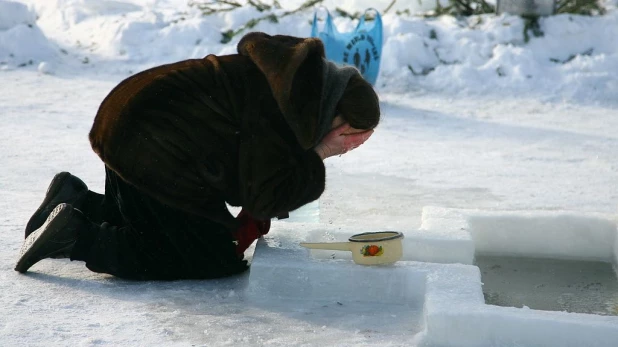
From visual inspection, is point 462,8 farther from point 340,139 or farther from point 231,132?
point 231,132

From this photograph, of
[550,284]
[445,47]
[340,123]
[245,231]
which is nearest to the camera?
[340,123]

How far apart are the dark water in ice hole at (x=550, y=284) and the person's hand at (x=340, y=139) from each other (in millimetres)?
662

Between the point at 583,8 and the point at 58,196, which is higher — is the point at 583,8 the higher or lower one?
the lower one

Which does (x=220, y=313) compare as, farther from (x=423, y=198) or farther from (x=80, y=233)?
(x=423, y=198)

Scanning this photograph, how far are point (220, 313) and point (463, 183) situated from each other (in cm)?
206

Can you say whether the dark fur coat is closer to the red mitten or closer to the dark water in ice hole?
the red mitten

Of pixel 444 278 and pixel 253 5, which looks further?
pixel 253 5

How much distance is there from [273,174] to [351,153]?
246cm

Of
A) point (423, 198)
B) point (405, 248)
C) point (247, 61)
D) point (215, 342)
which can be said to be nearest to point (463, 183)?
point (423, 198)

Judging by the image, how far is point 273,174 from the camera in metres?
2.64

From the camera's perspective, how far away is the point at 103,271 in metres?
2.86

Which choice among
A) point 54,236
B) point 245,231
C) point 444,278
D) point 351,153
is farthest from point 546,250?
point 351,153

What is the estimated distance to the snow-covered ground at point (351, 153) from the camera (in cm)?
256

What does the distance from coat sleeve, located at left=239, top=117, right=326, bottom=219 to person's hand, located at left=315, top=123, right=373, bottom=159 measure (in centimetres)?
6
